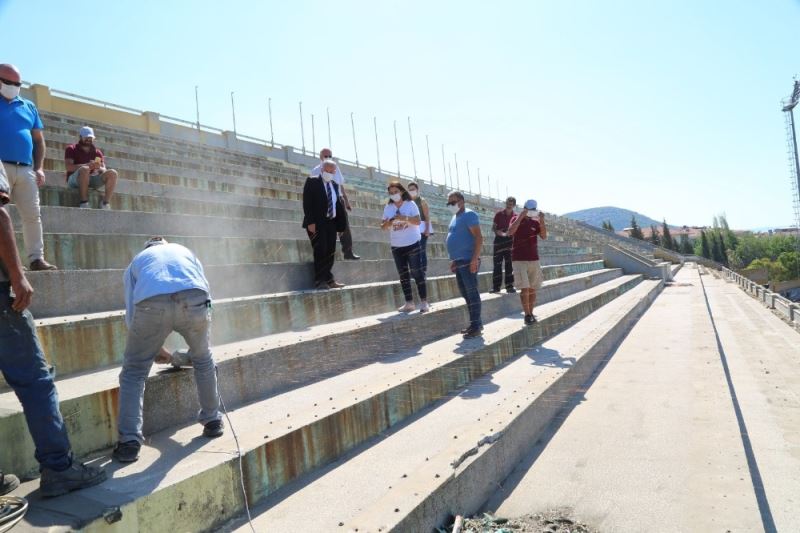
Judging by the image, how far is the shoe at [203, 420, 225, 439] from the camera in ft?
9.12

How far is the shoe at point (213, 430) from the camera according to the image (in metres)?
2.78

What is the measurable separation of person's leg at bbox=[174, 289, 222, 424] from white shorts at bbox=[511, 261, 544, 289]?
15.7 ft

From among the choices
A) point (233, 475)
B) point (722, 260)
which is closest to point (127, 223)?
point (233, 475)

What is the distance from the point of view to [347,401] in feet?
11.1

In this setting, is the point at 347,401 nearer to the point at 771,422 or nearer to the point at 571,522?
the point at 571,522

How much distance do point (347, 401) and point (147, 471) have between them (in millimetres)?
1279

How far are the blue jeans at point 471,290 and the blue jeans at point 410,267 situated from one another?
1.57ft

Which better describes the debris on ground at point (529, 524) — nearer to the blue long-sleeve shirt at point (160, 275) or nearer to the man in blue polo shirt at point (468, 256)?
the blue long-sleeve shirt at point (160, 275)

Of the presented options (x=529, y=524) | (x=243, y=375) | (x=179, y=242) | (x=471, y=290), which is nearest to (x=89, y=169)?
(x=179, y=242)

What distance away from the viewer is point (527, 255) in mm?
7043

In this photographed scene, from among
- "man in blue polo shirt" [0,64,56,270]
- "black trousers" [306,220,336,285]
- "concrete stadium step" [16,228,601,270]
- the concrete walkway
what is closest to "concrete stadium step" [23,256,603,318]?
"black trousers" [306,220,336,285]

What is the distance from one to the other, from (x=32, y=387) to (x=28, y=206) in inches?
82.5

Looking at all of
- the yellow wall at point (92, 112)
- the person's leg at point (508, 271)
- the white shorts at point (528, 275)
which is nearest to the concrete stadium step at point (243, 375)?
the white shorts at point (528, 275)

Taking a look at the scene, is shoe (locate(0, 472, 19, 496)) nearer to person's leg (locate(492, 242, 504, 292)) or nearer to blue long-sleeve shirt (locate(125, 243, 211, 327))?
blue long-sleeve shirt (locate(125, 243, 211, 327))
